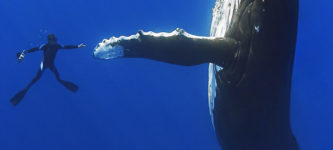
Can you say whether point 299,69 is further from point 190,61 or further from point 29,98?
point 29,98

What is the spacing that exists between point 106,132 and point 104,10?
15863 millimetres

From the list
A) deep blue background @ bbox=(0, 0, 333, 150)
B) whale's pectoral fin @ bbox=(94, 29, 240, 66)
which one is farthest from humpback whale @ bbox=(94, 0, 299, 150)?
deep blue background @ bbox=(0, 0, 333, 150)

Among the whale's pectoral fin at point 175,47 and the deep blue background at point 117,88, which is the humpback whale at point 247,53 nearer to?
the whale's pectoral fin at point 175,47

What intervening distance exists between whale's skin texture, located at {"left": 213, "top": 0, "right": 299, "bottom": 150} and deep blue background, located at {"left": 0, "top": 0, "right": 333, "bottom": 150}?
88.3 feet

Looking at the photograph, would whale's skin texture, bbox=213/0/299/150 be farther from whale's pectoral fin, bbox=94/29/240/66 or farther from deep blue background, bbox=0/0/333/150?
deep blue background, bbox=0/0/333/150

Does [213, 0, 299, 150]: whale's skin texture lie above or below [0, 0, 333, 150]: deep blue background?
below

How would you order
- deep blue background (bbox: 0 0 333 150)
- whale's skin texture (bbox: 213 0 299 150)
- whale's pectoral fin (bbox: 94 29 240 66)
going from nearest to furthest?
1. whale's skin texture (bbox: 213 0 299 150)
2. whale's pectoral fin (bbox: 94 29 240 66)
3. deep blue background (bbox: 0 0 333 150)

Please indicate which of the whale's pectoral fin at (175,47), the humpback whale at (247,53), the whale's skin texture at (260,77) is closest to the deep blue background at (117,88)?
the whale's skin texture at (260,77)

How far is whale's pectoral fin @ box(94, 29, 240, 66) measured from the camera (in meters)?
3.54

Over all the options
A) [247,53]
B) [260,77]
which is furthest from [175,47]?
[260,77]

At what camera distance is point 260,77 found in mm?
3590

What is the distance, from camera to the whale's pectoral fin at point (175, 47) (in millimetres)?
3545

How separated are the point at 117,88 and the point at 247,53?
38.9 m

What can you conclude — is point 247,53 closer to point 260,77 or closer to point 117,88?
point 260,77
